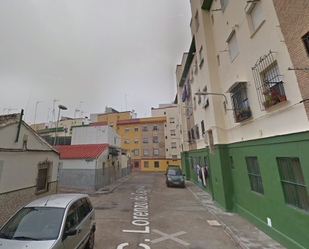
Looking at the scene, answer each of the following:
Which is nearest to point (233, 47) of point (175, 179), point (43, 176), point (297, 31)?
point (297, 31)

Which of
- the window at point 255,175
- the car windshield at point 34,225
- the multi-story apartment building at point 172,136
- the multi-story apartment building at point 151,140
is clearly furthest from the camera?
the multi-story apartment building at point 151,140

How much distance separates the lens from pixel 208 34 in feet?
35.2

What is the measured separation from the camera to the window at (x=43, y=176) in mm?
7688

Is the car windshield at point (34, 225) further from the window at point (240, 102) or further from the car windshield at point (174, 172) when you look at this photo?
the car windshield at point (174, 172)

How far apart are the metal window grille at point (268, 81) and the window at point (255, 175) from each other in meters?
2.35

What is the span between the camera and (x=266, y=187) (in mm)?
5688

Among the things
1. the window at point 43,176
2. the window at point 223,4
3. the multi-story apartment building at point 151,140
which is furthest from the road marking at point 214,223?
the multi-story apartment building at point 151,140

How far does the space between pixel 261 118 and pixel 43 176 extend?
10.5 meters

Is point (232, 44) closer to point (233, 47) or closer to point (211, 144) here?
point (233, 47)

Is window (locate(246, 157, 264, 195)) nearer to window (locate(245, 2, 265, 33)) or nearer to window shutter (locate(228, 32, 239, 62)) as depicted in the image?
window shutter (locate(228, 32, 239, 62))

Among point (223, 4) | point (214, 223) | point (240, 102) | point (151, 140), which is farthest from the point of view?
point (151, 140)

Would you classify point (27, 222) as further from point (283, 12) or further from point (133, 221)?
point (283, 12)

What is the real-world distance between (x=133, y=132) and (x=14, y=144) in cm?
3309

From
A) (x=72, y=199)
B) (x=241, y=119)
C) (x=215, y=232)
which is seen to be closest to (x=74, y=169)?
(x=72, y=199)
